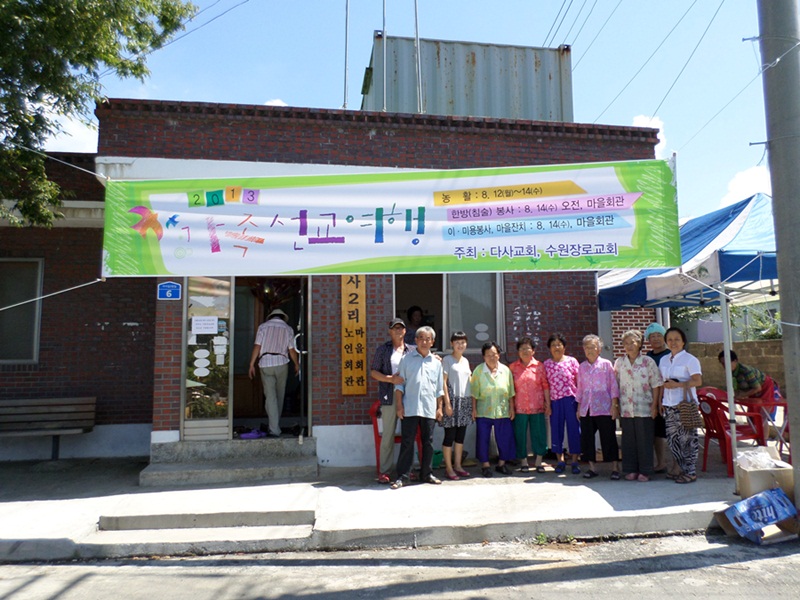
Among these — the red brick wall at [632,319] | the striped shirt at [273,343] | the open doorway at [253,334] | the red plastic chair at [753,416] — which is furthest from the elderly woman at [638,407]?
the red brick wall at [632,319]

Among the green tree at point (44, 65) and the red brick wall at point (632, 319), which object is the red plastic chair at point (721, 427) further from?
the green tree at point (44, 65)

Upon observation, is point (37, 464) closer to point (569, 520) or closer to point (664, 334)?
point (569, 520)

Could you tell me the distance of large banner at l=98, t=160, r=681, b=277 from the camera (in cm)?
566

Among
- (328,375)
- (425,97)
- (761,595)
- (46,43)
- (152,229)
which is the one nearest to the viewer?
(761,595)

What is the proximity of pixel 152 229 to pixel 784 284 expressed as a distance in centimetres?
592

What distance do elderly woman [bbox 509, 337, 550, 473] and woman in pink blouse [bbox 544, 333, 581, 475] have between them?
0.10 m

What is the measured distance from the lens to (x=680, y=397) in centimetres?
649

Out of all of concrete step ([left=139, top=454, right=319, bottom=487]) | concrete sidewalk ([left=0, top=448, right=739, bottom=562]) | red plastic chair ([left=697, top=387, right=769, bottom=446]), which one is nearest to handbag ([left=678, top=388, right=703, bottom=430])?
concrete sidewalk ([left=0, top=448, right=739, bottom=562])

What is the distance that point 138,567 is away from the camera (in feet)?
16.1

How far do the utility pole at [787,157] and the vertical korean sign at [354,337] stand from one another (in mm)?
4694

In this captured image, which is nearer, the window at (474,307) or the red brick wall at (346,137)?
the red brick wall at (346,137)

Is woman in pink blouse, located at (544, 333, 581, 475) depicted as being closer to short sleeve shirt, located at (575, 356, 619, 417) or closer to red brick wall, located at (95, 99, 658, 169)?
short sleeve shirt, located at (575, 356, 619, 417)

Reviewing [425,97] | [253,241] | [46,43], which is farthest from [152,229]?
[425,97]

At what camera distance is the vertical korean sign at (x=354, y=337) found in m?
7.70
